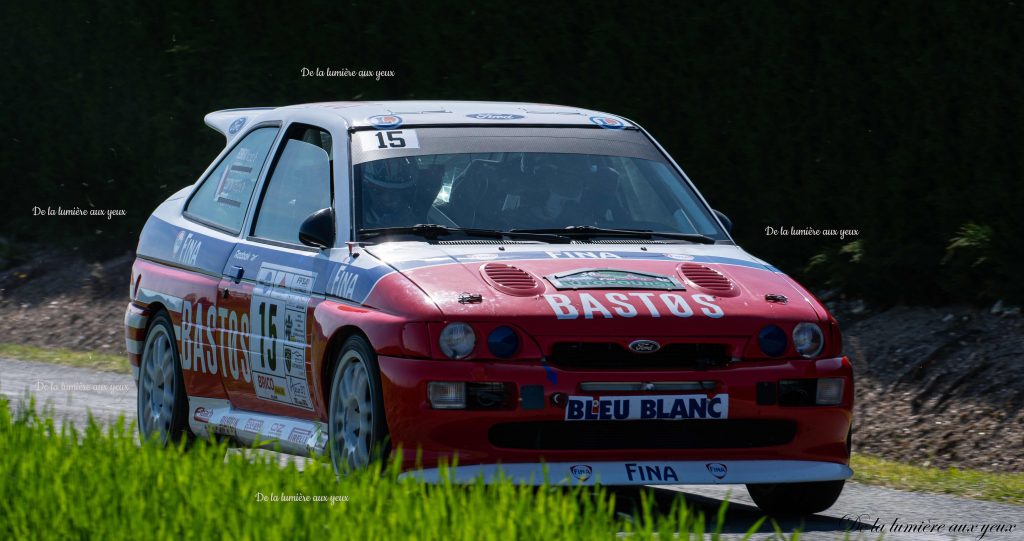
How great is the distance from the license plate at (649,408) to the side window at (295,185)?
1.80 meters

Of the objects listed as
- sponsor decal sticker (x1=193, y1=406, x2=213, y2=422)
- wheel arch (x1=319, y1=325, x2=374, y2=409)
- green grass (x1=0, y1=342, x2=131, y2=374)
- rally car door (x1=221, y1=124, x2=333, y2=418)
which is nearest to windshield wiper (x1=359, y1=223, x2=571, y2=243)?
rally car door (x1=221, y1=124, x2=333, y2=418)

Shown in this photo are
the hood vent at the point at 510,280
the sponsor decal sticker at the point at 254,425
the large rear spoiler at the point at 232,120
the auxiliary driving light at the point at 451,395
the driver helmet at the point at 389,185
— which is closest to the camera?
the auxiliary driving light at the point at 451,395

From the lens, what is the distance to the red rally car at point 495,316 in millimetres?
7074

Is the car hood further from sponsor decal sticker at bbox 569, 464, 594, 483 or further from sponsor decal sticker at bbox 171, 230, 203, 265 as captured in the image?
sponsor decal sticker at bbox 171, 230, 203, 265

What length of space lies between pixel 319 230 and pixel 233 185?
159 cm

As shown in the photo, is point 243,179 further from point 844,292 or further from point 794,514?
point 844,292

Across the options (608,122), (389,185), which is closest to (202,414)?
(389,185)

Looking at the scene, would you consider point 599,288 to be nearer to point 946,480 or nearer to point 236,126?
point 946,480

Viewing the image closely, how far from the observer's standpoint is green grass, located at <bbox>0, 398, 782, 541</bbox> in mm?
5445

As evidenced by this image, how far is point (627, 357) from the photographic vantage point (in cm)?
721

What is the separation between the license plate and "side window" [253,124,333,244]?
1.80 m

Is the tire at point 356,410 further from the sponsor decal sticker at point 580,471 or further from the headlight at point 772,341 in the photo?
the headlight at point 772,341

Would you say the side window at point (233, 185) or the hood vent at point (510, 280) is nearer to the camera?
the hood vent at point (510, 280)

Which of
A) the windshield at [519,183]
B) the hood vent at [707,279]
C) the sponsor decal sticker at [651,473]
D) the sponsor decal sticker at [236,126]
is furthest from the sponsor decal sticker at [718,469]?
the sponsor decal sticker at [236,126]
